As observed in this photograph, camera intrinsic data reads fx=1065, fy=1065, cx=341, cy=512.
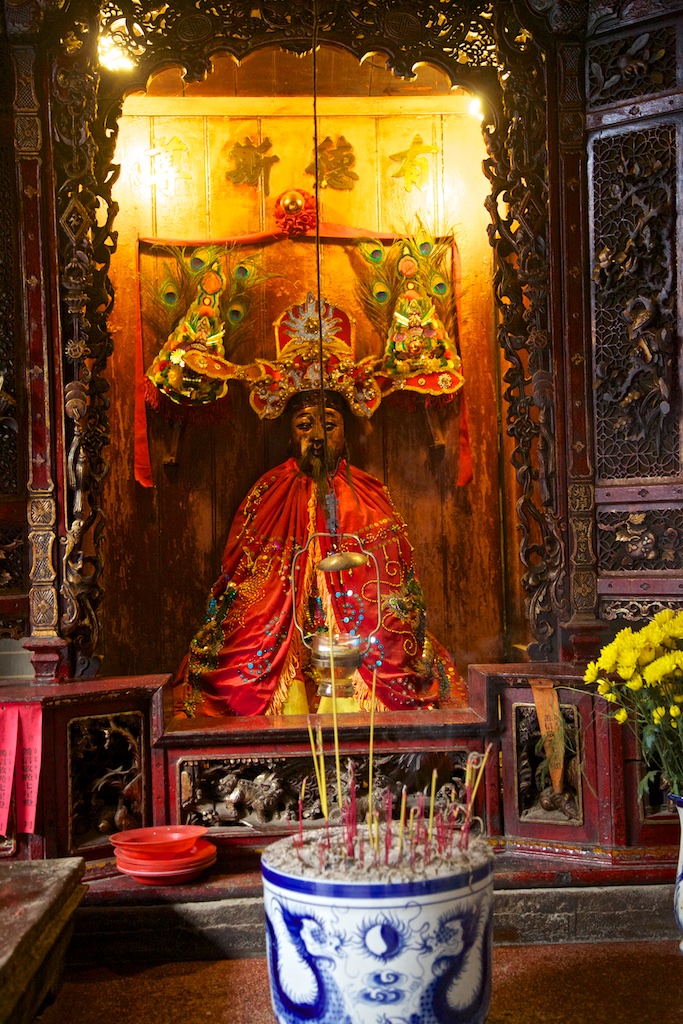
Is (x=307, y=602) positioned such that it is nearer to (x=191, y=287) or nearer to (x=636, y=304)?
(x=191, y=287)

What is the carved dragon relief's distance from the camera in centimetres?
373

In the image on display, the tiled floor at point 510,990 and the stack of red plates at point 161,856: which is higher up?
the stack of red plates at point 161,856

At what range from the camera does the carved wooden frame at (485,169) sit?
3730 mm

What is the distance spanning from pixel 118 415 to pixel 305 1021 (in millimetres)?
3112

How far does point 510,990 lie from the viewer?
2930 mm

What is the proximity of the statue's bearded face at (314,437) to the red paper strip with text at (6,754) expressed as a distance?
5.82ft

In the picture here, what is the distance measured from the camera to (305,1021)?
2.24 m

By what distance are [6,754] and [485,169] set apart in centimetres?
265

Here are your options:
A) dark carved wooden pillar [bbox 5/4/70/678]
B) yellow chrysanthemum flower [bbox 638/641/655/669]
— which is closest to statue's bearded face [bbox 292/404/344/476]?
dark carved wooden pillar [bbox 5/4/70/678]

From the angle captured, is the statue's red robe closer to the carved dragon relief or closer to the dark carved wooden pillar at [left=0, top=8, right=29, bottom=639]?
the carved dragon relief

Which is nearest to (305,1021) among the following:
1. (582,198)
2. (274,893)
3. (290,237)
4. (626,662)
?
(274,893)

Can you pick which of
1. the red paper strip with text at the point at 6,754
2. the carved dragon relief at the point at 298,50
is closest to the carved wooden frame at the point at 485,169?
the carved dragon relief at the point at 298,50

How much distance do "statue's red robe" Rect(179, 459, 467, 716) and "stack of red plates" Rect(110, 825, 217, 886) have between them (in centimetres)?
91

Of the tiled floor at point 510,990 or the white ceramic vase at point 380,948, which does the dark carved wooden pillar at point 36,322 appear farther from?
the white ceramic vase at point 380,948
